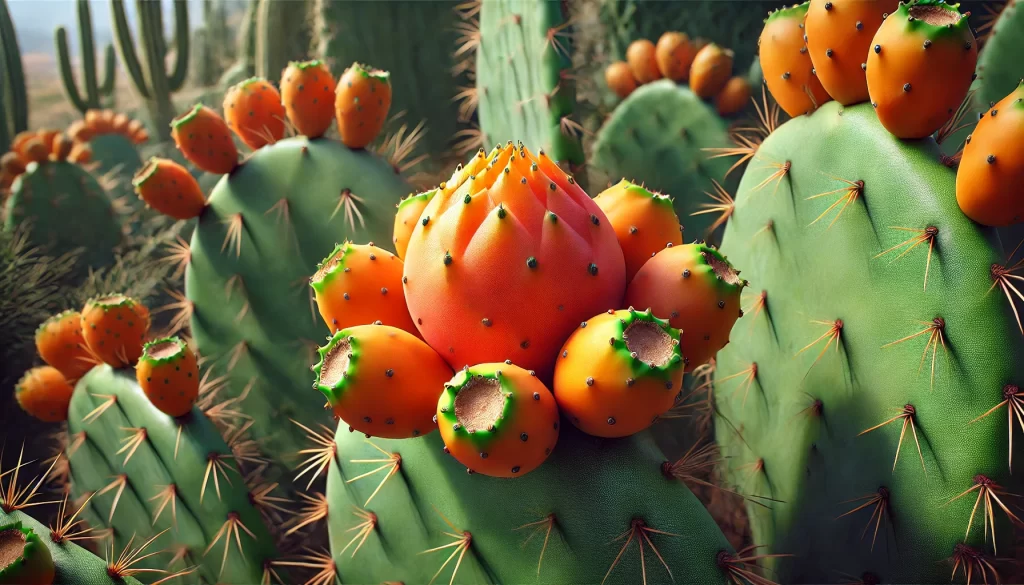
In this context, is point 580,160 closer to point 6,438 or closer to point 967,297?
point 967,297

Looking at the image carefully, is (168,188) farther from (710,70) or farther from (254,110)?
(710,70)

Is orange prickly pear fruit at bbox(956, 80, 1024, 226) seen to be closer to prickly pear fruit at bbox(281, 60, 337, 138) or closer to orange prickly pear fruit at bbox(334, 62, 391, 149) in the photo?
orange prickly pear fruit at bbox(334, 62, 391, 149)

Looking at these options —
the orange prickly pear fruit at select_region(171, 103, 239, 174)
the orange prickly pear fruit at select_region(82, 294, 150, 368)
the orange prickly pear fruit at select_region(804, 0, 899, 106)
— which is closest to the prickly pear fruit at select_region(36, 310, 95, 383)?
the orange prickly pear fruit at select_region(82, 294, 150, 368)

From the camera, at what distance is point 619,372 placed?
0.63 m

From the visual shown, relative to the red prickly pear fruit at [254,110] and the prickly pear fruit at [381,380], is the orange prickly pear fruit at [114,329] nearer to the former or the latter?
the red prickly pear fruit at [254,110]

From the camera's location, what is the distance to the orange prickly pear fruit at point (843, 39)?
0.80 metres

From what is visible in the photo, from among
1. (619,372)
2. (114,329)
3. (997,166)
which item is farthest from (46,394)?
(997,166)

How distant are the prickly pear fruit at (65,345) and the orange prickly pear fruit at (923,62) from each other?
1.42 meters

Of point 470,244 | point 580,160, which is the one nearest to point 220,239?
point 580,160

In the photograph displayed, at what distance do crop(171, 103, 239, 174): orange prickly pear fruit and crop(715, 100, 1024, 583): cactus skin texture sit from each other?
3.11 feet

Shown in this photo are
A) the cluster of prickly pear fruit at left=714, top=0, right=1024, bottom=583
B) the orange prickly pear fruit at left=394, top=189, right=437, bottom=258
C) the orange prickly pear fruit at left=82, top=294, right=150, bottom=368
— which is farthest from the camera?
the orange prickly pear fruit at left=82, top=294, right=150, bottom=368

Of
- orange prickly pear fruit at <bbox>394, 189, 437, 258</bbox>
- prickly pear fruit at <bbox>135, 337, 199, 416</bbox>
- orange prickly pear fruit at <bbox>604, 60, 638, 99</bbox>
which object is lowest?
prickly pear fruit at <bbox>135, 337, 199, 416</bbox>

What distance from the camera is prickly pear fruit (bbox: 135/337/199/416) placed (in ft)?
3.59

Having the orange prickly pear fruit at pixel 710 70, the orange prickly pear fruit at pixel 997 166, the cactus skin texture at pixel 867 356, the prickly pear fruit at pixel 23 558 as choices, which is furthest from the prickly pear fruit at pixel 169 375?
the orange prickly pear fruit at pixel 710 70
